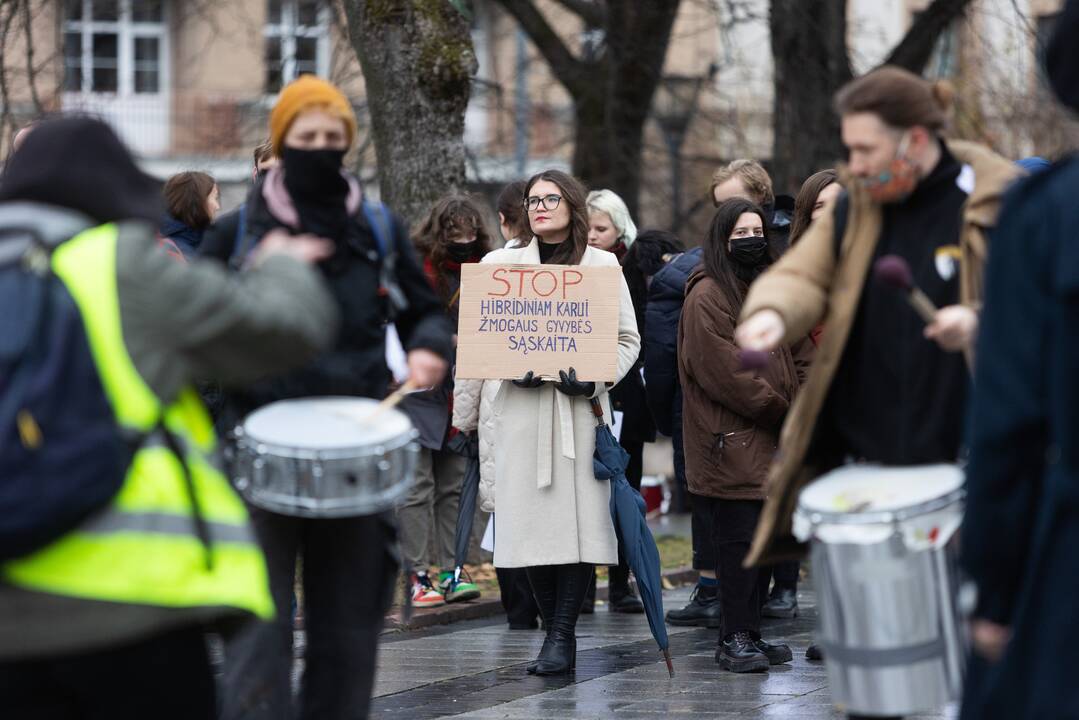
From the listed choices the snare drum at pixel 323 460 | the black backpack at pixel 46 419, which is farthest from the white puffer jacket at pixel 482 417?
the black backpack at pixel 46 419

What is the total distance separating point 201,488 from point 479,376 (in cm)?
427

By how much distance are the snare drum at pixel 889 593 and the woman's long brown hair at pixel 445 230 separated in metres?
4.75

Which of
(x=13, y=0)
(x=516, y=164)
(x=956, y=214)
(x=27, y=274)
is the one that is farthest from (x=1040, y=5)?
(x=27, y=274)

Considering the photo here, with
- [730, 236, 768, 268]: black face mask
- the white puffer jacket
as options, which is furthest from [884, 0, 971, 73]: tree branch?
[730, 236, 768, 268]: black face mask

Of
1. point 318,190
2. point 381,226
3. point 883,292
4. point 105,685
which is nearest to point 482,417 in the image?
point 381,226

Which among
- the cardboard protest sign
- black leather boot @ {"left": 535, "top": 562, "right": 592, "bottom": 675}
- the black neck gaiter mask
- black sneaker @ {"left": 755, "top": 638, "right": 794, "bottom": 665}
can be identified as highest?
the black neck gaiter mask

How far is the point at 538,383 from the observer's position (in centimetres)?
770

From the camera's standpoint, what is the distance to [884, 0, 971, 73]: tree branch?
16.0 metres

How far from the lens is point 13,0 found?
1304 centimetres

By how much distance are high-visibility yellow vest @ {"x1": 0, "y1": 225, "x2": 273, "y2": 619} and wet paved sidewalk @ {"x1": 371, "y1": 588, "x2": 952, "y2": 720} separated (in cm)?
325

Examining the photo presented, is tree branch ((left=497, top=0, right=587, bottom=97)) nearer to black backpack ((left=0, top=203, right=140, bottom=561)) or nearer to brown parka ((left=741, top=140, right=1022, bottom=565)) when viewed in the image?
brown parka ((left=741, top=140, right=1022, bottom=565))

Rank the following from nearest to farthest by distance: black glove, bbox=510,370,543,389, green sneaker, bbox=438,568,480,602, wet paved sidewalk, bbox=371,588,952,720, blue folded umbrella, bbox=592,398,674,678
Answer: wet paved sidewalk, bbox=371,588,952,720, blue folded umbrella, bbox=592,398,674,678, black glove, bbox=510,370,543,389, green sneaker, bbox=438,568,480,602

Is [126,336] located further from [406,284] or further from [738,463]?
[738,463]

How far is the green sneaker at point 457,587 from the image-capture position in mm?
9750
